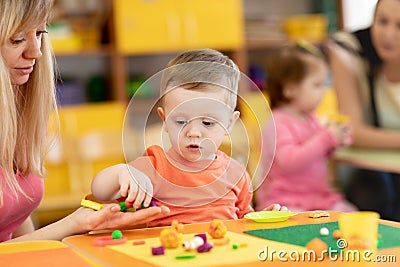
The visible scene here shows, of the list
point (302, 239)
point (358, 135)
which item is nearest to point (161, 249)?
point (302, 239)

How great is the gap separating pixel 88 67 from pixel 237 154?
13.0ft

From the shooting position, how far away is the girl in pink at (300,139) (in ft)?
8.34

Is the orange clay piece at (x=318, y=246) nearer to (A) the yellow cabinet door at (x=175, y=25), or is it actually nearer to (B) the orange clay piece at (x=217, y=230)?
(B) the orange clay piece at (x=217, y=230)

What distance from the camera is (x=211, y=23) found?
5.02 meters

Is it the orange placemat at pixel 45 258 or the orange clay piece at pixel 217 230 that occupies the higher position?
the orange clay piece at pixel 217 230

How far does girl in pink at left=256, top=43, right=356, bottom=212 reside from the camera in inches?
100

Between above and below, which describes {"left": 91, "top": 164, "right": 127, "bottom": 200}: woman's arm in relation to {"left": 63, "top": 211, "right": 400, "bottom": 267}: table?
above

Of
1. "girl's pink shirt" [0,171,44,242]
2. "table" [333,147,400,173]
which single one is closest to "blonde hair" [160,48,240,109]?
"girl's pink shirt" [0,171,44,242]

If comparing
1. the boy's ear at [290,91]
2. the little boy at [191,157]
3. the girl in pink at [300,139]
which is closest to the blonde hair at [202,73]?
the little boy at [191,157]

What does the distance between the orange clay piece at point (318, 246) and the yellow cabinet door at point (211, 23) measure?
13.1 ft

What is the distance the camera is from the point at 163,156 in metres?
1.25

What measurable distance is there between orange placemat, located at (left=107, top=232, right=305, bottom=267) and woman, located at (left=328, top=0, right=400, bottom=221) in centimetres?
144

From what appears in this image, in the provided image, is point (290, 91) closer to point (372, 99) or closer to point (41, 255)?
point (372, 99)

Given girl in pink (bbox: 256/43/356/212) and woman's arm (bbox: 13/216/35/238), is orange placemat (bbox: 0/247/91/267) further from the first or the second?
girl in pink (bbox: 256/43/356/212)
